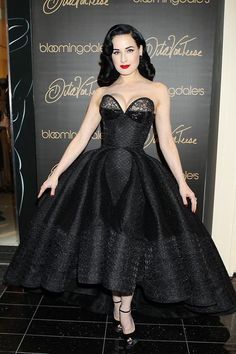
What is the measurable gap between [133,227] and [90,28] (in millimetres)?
1995

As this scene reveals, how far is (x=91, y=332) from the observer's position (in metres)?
2.85

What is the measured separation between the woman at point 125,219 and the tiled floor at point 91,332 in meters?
0.16

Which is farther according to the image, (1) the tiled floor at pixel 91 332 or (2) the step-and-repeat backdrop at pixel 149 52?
(2) the step-and-repeat backdrop at pixel 149 52

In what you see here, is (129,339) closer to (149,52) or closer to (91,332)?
(91,332)

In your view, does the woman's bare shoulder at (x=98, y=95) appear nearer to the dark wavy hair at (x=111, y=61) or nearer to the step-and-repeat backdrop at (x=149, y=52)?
the dark wavy hair at (x=111, y=61)

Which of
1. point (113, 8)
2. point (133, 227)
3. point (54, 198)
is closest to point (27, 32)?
point (113, 8)

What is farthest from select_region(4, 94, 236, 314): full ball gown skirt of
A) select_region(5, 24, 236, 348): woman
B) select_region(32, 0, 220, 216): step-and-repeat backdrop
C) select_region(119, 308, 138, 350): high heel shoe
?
select_region(32, 0, 220, 216): step-and-repeat backdrop

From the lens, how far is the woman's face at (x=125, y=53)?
2.58 meters

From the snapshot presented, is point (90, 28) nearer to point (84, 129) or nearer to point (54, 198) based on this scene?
point (84, 129)

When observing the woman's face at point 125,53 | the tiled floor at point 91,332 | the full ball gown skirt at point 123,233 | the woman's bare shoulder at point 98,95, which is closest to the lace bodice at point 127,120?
the full ball gown skirt at point 123,233

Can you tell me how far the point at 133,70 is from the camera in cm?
269

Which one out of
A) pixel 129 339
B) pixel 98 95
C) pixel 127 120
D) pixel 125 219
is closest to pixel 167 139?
pixel 127 120

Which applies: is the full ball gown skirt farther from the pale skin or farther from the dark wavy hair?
the dark wavy hair

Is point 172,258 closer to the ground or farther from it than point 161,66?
closer to the ground
